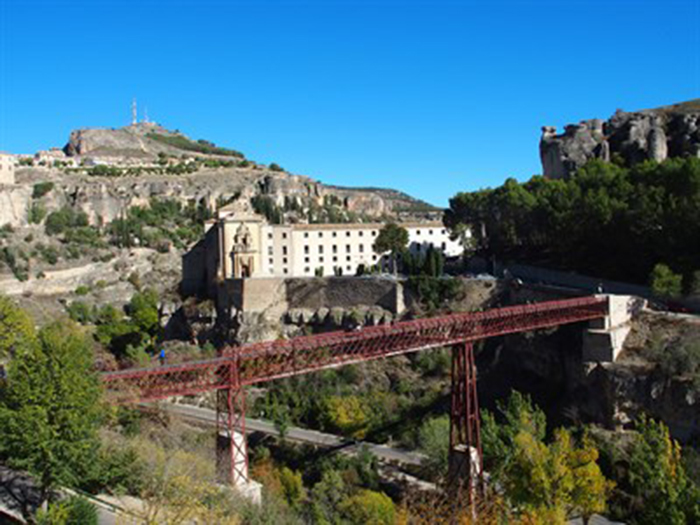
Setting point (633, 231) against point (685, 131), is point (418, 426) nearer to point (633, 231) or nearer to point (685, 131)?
point (633, 231)

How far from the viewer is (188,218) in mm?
74875

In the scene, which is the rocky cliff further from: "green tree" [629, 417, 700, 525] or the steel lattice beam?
→ "green tree" [629, 417, 700, 525]

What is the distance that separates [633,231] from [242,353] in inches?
1084

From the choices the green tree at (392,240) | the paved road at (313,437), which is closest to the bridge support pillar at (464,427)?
the paved road at (313,437)

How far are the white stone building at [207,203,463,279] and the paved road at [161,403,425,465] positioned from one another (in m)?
14.1

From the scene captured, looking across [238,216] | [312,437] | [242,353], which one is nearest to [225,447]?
[242,353]

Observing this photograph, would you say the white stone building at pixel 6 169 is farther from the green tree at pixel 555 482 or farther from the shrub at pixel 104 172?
the green tree at pixel 555 482

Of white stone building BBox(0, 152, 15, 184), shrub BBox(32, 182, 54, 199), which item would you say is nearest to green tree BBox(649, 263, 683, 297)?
shrub BBox(32, 182, 54, 199)

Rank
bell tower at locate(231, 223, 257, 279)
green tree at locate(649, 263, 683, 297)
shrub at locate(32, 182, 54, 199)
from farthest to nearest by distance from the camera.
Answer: shrub at locate(32, 182, 54, 199)
bell tower at locate(231, 223, 257, 279)
green tree at locate(649, 263, 683, 297)

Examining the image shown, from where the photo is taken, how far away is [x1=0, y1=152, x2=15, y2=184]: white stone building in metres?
75.0

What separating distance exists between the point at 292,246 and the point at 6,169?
4699 cm

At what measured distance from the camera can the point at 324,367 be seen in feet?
67.9

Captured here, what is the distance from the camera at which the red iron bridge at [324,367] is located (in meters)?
18.5

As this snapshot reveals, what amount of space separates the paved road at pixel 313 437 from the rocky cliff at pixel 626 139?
4102 cm
